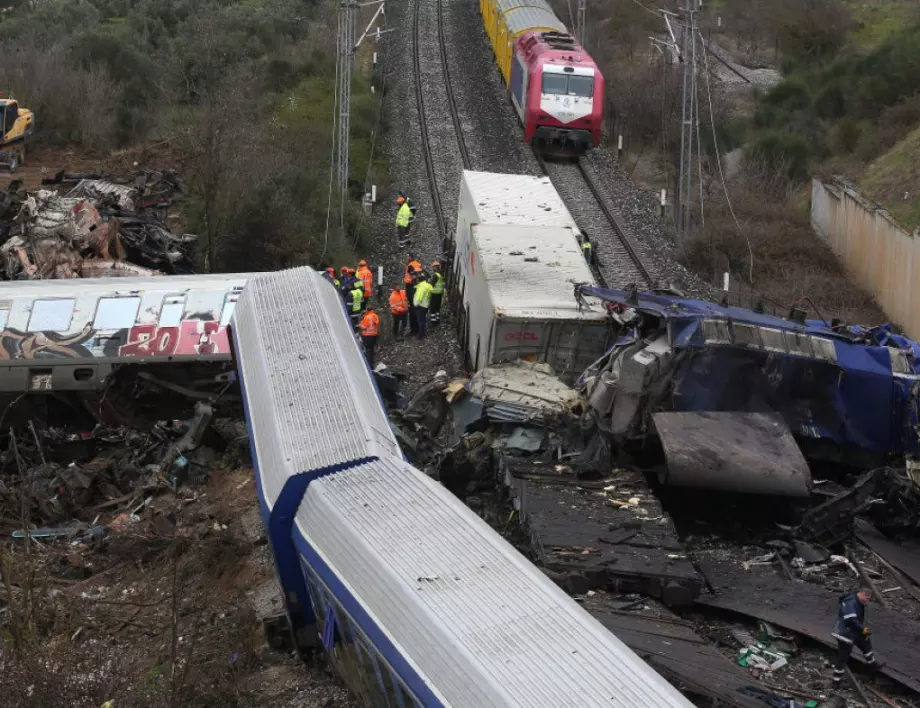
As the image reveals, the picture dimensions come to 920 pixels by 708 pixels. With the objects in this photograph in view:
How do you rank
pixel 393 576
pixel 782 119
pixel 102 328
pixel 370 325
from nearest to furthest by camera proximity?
pixel 393 576 → pixel 102 328 → pixel 370 325 → pixel 782 119

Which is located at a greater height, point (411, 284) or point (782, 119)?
Result: point (411, 284)

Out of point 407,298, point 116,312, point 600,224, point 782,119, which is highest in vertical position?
point 116,312

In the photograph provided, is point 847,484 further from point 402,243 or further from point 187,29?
point 187,29

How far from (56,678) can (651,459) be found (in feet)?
23.2

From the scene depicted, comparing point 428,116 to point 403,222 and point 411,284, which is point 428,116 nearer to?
point 403,222

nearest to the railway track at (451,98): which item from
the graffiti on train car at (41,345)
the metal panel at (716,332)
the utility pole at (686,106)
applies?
the utility pole at (686,106)

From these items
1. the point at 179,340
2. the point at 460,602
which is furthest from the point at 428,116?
the point at 460,602

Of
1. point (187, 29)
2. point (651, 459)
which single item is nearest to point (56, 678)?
point (651, 459)

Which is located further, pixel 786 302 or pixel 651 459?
pixel 786 302

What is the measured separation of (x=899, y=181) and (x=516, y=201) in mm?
13352

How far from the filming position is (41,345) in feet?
52.7

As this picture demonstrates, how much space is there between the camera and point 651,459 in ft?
42.7

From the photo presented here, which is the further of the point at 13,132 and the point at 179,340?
the point at 13,132

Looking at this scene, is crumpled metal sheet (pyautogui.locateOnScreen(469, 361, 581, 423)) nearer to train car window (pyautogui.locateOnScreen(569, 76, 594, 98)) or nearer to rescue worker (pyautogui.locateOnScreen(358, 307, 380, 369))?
rescue worker (pyautogui.locateOnScreen(358, 307, 380, 369))
